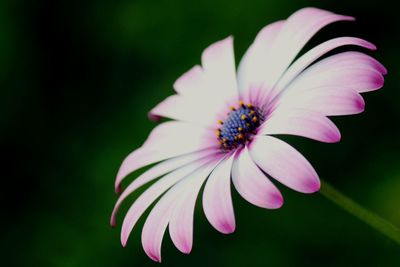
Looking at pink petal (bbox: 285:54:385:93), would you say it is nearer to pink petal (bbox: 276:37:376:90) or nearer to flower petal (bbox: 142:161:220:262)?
pink petal (bbox: 276:37:376:90)

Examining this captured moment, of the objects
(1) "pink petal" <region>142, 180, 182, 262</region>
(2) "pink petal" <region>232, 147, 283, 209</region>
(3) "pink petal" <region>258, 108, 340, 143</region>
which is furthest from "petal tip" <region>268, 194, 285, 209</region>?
(1) "pink petal" <region>142, 180, 182, 262</region>

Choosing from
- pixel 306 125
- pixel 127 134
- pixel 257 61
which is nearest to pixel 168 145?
pixel 257 61

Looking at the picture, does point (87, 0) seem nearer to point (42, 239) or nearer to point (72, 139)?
point (72, 139)

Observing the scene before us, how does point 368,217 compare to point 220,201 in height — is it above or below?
below

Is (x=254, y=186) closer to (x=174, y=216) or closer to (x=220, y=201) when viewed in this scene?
(x=220, y=201)

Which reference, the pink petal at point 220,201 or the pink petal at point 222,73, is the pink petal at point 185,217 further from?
the pink petal at point 222,73

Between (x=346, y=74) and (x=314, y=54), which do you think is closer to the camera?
(x=346, y=74)

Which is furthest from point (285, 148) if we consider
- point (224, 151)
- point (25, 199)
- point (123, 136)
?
point (25, 199)
